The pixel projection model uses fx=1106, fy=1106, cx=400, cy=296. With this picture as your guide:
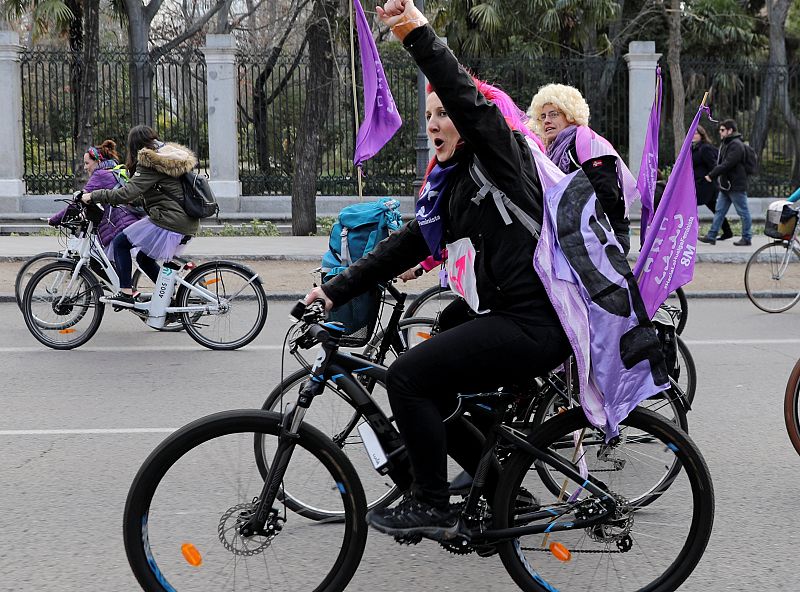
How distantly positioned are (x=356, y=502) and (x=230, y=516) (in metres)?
0.42

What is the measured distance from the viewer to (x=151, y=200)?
29.4 feet

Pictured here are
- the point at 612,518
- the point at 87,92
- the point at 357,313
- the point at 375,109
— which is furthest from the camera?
the point at 87,92

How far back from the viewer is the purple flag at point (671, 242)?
3.79 m

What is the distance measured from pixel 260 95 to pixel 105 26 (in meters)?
23.0

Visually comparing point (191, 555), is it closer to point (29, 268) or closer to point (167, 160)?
point (167, 160)

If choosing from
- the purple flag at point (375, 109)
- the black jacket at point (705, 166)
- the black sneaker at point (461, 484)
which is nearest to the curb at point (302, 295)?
the black jacket at point (705, 166)

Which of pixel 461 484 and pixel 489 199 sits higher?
pixel 489 199

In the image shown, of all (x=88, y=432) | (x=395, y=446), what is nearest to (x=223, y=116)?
(x=88, y=432)

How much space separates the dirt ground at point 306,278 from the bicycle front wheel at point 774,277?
1.17m

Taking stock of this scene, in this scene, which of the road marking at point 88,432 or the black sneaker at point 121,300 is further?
the black sneaker at point 121,300

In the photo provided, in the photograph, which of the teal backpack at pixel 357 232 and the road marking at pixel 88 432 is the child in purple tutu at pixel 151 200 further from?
the teal backpack at pixel 357 232

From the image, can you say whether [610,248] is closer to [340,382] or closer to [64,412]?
[340,382]

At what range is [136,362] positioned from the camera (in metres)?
8.32

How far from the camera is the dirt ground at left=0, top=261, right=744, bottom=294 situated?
12.3m
